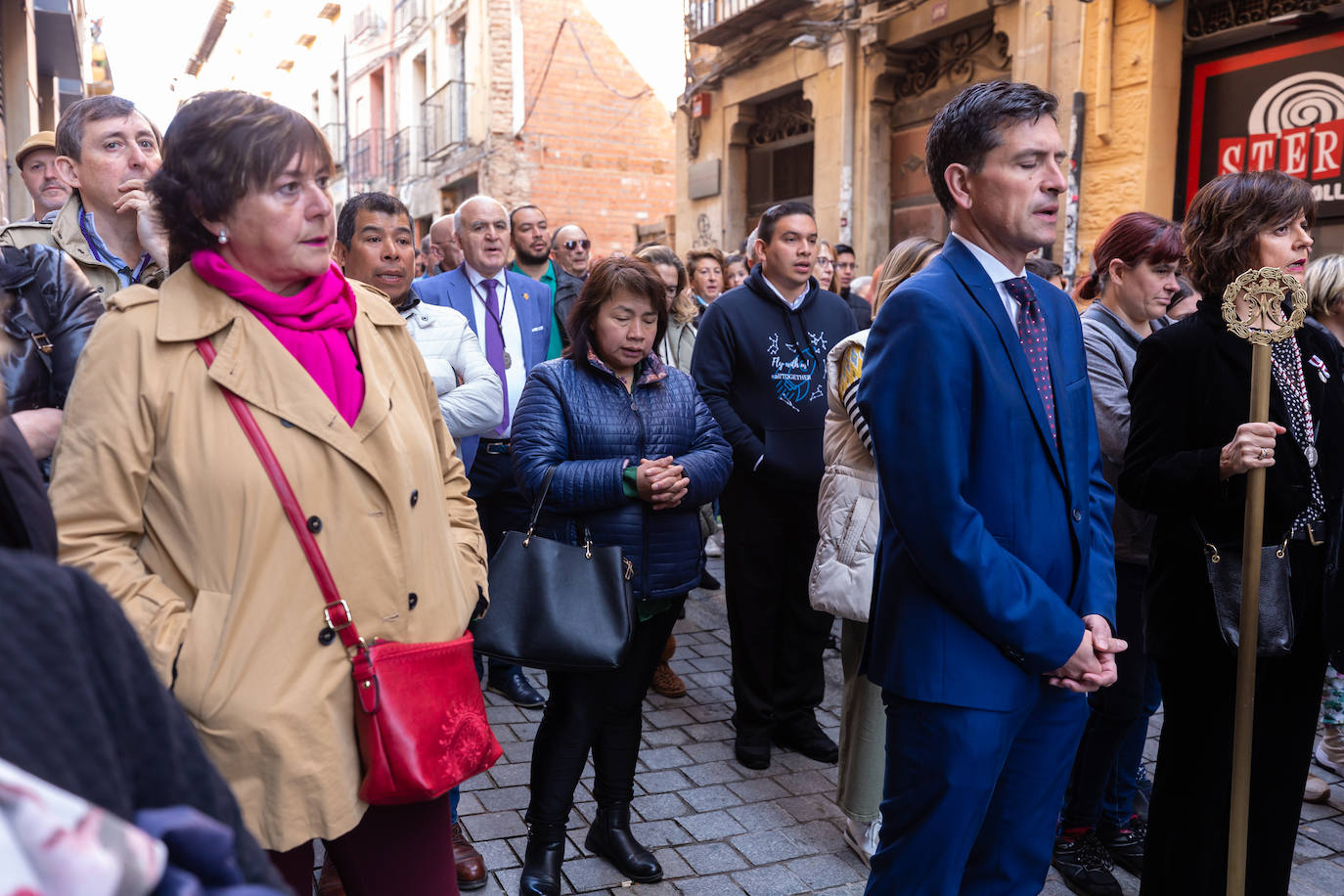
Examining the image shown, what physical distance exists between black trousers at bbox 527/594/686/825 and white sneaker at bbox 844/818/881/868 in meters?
0.76

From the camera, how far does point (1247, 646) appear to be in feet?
8.88

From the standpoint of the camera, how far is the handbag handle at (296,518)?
1.96 metres

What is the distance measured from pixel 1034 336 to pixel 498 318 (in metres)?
3.17

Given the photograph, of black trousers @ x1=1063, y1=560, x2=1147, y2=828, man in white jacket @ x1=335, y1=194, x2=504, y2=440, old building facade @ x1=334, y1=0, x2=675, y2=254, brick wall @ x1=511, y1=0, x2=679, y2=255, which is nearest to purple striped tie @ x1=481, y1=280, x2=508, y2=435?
man in white jacket @ x1=335, y1=194, x2=504, y2=440

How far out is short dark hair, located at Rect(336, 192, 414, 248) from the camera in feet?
12.8

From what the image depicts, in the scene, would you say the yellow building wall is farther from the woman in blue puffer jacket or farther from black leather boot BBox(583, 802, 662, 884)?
black leather boot BBox(583, 802, 662, 884)

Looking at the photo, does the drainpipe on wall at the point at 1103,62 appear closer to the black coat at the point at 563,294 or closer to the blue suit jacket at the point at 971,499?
the black coat at the point at 563,294

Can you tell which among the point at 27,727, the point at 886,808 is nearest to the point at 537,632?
the point at 886,808

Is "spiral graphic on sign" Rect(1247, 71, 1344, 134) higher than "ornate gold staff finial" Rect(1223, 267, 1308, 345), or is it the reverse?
"spiral graphic on sign" Rect(1247, 71, 1344, 134)

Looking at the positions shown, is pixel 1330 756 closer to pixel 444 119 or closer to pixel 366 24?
pixel 444 119

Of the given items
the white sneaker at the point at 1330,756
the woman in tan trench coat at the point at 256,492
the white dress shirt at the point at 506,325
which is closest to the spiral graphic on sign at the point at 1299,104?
the white sneaker at the point at 1330,756

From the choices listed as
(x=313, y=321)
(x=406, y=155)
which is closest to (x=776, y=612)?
(x=313, y=321)

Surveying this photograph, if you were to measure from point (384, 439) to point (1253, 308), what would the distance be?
221 centimetres

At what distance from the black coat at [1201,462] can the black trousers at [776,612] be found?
5.54ft
